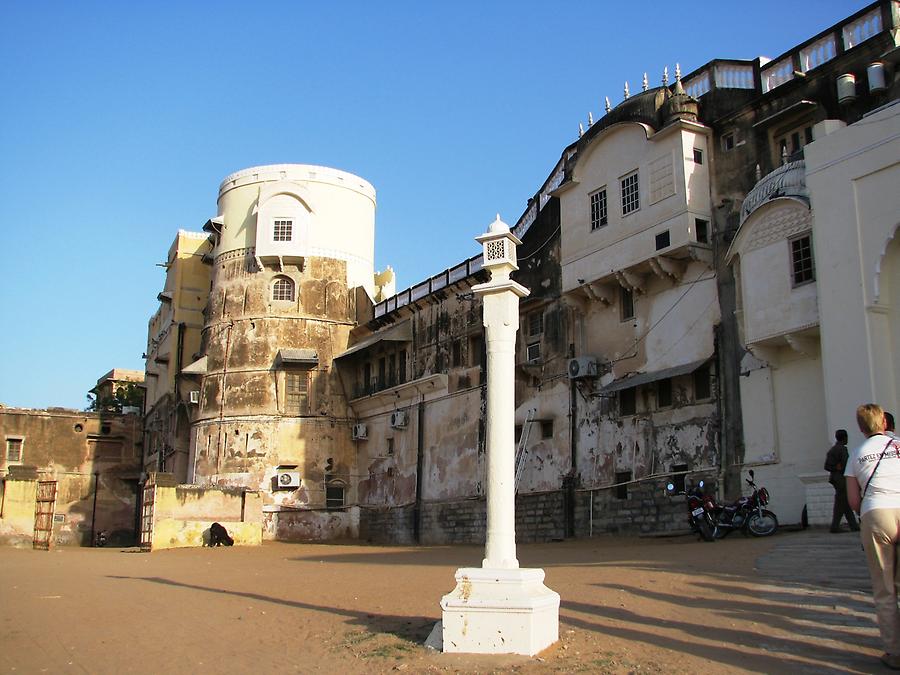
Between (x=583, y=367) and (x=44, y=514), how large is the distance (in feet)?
63.2

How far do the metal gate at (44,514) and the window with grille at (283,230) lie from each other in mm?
12395

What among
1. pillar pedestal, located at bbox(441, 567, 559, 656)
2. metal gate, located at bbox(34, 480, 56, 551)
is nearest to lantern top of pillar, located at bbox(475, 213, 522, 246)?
pillar pedestal, located at bbox(441, 567, 559, 656)

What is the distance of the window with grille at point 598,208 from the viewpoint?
2517cm

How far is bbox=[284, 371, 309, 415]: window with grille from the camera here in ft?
118

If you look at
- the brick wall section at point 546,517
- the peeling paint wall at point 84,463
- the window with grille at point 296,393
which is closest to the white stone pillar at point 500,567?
the brick wall section at point 546,517

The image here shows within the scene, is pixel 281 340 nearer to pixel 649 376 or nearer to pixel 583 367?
pixel 583 367

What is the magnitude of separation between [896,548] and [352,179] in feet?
110

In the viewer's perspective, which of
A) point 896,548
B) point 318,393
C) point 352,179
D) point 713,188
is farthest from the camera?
point 352,179

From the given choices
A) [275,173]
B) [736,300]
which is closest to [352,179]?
[275,173]

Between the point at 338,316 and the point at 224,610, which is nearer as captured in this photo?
the point at 224,610

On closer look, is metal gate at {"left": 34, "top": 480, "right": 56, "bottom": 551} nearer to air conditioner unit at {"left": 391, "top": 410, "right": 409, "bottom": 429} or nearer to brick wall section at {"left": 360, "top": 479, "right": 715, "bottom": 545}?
brick wall section at {"left": 360, "top": 479, "right": 715, "bottom": 545}

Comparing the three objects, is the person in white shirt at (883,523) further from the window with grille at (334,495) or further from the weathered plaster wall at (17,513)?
the weathered plaster wall at (17,513)

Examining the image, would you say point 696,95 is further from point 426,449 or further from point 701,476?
point 426,449

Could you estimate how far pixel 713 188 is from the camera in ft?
74.2
